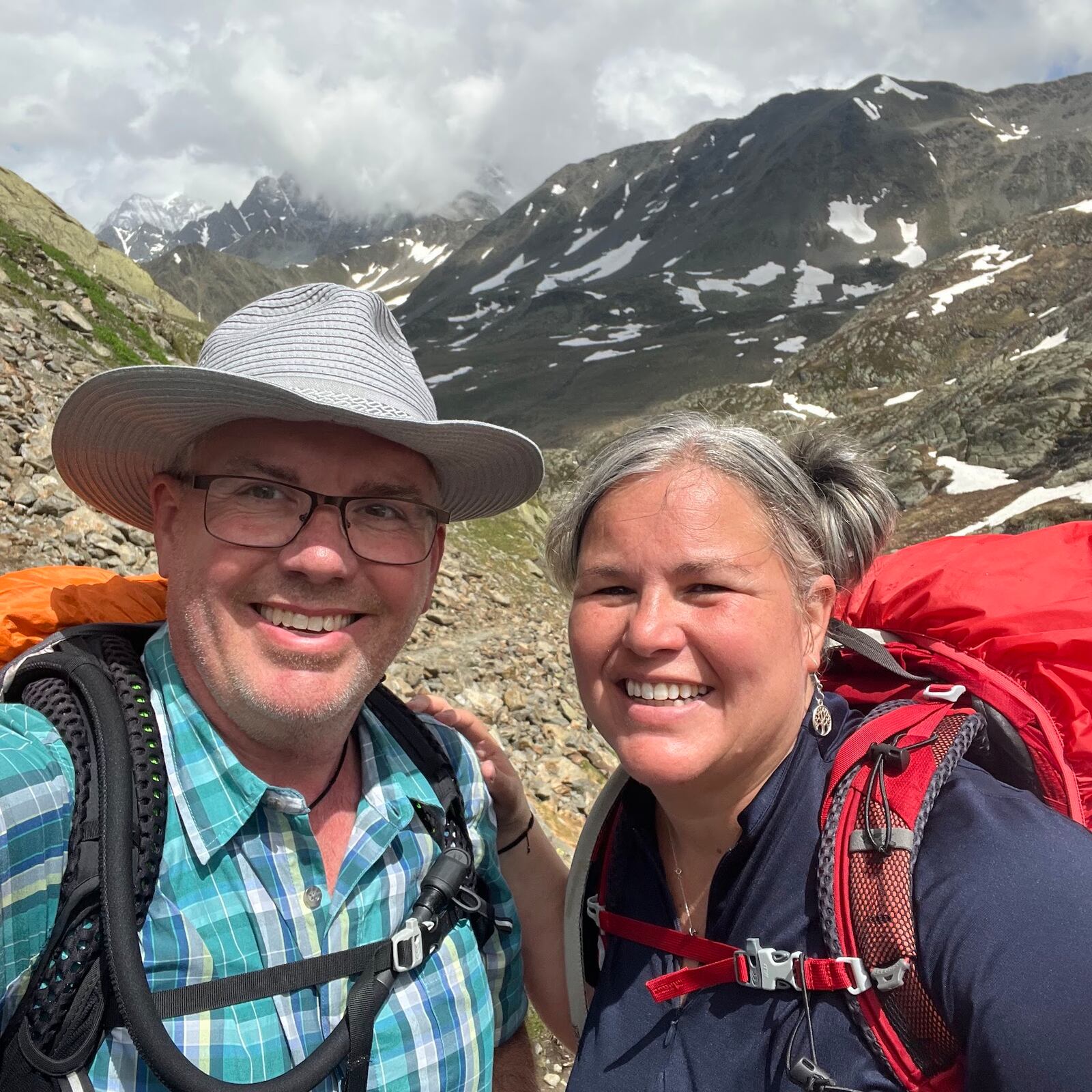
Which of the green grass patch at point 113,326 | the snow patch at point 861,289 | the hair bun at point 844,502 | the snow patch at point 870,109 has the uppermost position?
the snow patch at point 870,109

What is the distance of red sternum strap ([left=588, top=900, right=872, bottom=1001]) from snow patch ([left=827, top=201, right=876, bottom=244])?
174 m

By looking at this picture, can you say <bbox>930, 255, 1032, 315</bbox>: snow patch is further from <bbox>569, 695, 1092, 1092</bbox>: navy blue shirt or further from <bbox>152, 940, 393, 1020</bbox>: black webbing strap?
<bbox>152, 940, 393, 1020</bbox>: black webbing strap

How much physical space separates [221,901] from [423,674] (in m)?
6.92

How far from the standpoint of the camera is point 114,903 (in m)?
1.91

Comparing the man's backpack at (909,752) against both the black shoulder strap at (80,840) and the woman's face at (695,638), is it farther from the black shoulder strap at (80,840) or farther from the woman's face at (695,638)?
the black shoulder strap at (80,840)

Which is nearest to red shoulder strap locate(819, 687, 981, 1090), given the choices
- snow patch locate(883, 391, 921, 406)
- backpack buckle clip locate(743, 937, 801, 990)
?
backpack buckle clip locate(743, 937, 801, 990)

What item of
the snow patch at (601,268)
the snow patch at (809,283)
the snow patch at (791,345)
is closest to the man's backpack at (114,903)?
the snow patch at (791,345)

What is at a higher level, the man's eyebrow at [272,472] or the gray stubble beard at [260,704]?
the man's eyebrow at [272,472]

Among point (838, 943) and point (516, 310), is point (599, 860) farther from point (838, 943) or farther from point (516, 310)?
point (516, 310)

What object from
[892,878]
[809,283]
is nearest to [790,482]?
[892,878]

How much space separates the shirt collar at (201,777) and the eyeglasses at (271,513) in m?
0.42

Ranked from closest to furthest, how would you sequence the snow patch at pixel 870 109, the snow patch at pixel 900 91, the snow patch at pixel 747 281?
the snow patch at pixel 747 281 < the snow patch at pixel 870 109 < the snow patch at pixel 900 91

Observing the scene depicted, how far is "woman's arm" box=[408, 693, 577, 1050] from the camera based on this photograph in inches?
126

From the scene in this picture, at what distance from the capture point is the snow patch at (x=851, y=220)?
157000 millimetres
